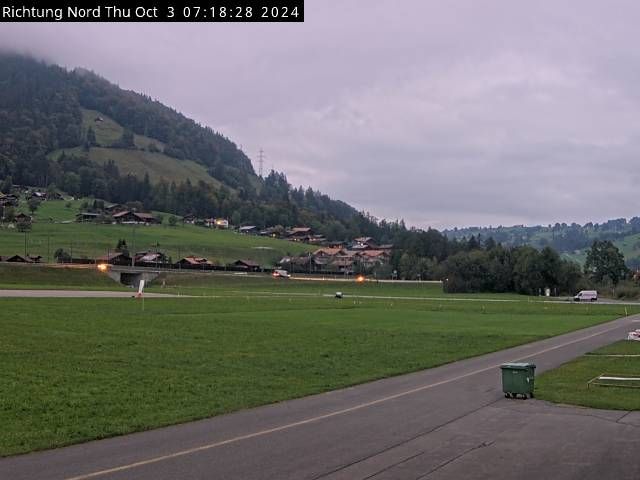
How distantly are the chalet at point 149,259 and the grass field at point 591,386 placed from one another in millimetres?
135511

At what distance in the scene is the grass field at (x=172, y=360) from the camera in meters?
16.8

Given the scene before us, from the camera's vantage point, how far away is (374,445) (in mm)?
14289

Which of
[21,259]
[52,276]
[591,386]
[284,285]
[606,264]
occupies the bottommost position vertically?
[284,285]

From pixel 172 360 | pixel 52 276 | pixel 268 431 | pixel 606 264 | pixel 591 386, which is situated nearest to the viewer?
pixel 268 431

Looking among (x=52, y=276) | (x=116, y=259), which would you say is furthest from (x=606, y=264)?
(x=52, y=276)

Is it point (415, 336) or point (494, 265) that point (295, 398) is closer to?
point (415, 336)

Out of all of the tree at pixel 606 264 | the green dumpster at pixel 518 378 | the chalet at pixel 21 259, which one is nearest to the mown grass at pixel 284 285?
the chalet at pixel 21 259

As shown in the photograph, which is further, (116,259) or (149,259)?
(149,259)

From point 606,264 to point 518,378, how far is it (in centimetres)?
17127

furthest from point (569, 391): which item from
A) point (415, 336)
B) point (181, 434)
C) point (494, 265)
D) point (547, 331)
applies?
point (494, 265)

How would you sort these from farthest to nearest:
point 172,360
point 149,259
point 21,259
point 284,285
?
point 149,259 → point 21,259 → point 284,285 → point 172,360

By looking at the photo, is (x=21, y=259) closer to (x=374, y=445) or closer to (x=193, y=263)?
(x=193, y=263)

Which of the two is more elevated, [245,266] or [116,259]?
[116,259]

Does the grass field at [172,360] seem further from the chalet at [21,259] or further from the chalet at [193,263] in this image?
the chalet at [193,263]
